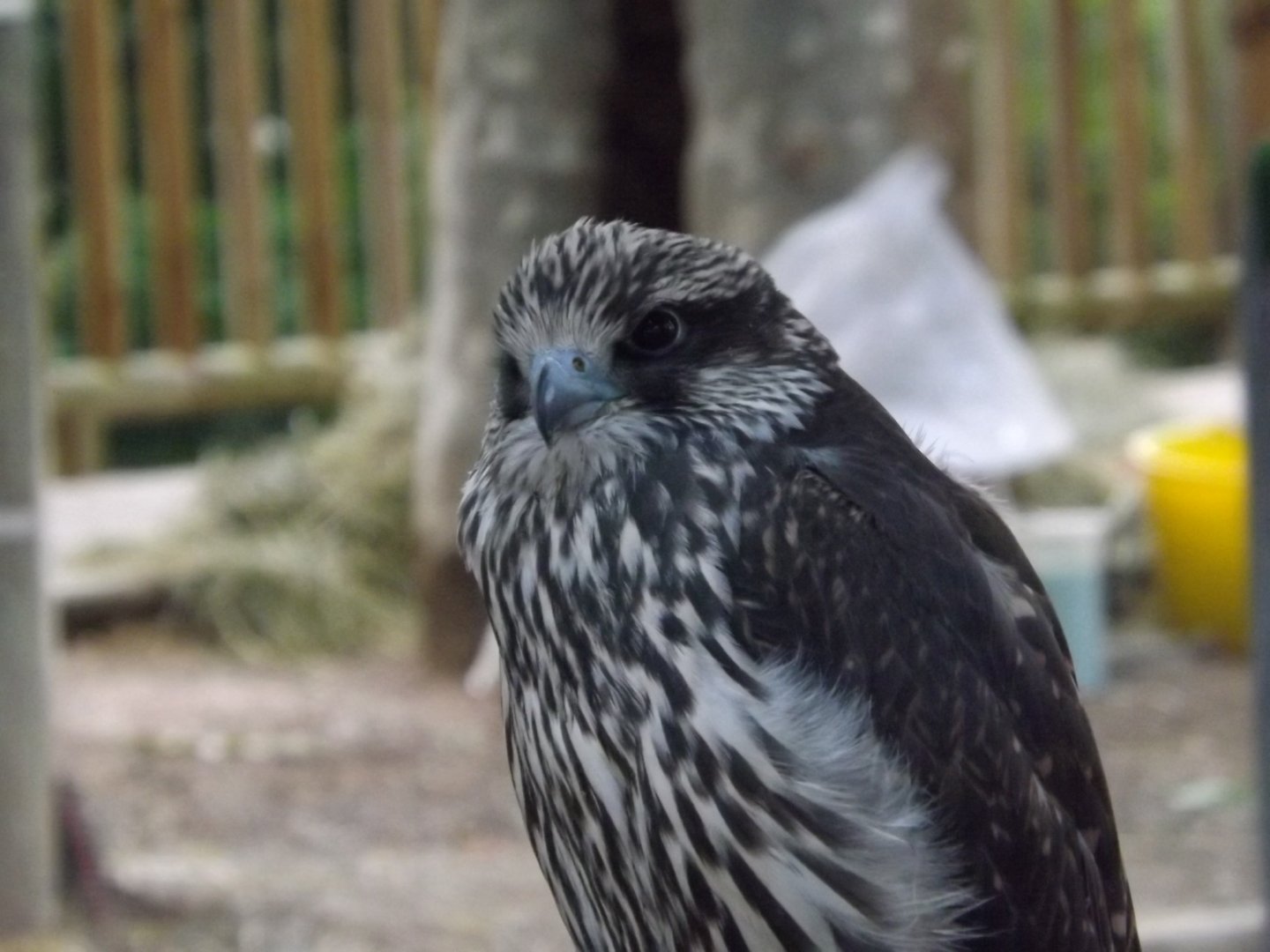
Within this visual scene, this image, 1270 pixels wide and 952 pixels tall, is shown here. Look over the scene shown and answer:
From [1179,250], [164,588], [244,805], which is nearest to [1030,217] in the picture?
[1179,250]

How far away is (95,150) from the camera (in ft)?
22.8

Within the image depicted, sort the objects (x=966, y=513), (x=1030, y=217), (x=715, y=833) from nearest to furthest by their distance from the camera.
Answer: (x=715, y=833) → (x=966, y=513) → (x=1030, y=217)

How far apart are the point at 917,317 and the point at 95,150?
127 inches

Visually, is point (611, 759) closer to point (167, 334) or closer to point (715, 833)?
point (715, 833)

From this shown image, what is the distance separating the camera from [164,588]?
20.3ft

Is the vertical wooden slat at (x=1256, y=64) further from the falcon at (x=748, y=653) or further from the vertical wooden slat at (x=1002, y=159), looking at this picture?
the vertical wooden slat at (x=1002, y=159)

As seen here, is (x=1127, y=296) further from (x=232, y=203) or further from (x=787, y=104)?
(x=787, y=104)

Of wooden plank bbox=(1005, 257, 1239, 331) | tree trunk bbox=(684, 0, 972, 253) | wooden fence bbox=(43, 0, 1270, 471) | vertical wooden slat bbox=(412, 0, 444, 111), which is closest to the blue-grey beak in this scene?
tree trunk bbox=(684, 0, 972, 253)

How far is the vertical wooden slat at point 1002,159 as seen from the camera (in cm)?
778

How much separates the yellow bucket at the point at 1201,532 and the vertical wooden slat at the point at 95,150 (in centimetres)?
322

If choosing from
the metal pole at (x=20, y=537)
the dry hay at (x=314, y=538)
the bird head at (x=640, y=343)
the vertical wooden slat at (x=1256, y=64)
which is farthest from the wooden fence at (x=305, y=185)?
the bird head at (x=640, y=343)

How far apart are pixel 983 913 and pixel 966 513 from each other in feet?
1.26

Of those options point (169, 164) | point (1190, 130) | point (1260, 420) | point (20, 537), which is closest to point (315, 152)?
point (169, 164)

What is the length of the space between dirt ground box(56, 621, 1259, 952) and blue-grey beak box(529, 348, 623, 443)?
211cm
